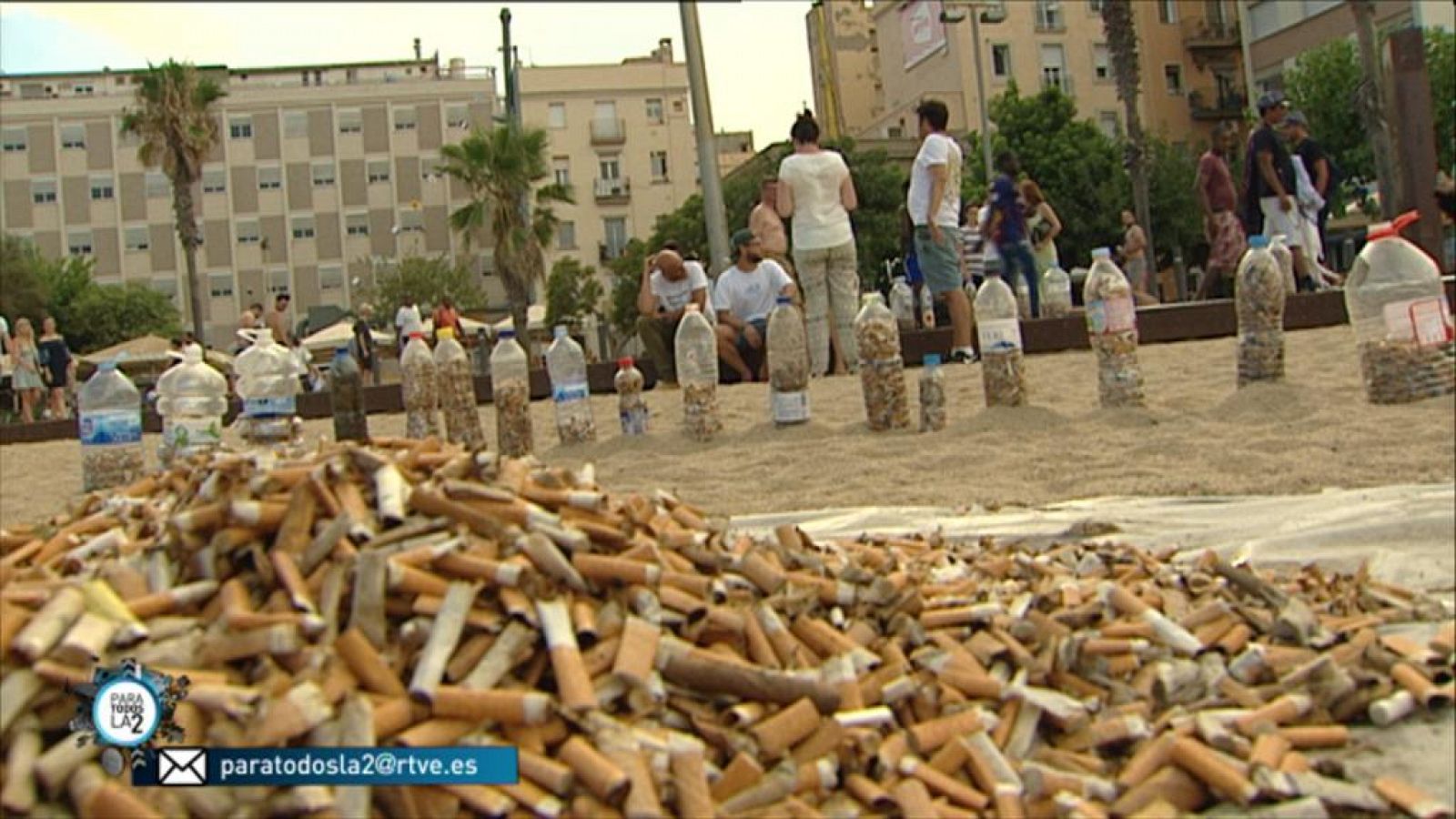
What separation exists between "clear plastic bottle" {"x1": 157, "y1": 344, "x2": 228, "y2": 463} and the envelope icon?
5.23m

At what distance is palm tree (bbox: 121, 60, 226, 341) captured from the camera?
3891cm

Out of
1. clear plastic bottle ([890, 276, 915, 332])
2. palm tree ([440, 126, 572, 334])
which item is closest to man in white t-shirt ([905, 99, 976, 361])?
clear plastic bottle ([890, 276, 915, 332])

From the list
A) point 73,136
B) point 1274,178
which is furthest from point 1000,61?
point 1274,178

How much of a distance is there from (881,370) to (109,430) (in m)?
4.30

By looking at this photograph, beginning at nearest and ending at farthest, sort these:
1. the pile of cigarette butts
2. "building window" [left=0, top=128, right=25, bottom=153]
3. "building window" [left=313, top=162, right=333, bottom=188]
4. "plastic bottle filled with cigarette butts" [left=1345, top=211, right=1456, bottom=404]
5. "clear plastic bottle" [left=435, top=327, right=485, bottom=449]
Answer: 1. the pile of cigarette butts
2. "plastic bottle filled with cigarette butts" [left=1345, top=211, right=1456, bottom=404]
3. "clear plastic bottle" [left=435, top=327, right=485, bottom=449]
4. "building window" [left=0, top=128, right=25, bottom=153]
5. "building window" [left=313, top=162, right=333, bottom=188]

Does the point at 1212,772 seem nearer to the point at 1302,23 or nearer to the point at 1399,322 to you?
the point at 1399,322

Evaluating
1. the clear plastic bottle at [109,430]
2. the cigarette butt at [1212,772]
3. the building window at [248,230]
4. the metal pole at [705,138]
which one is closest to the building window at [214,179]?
the building window at [248,230]

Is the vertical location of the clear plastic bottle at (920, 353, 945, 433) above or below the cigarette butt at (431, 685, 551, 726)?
above

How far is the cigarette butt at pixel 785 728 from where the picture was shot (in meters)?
2.75

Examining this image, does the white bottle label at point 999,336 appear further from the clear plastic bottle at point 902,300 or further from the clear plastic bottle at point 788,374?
the clear plastic bottle at point 902,300

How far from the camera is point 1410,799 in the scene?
2723mm

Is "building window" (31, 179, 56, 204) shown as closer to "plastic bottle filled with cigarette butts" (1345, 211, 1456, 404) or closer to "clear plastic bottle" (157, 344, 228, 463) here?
"clear plastic bottle" (157, 344, 228, 463)

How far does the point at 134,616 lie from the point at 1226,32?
6059 cm

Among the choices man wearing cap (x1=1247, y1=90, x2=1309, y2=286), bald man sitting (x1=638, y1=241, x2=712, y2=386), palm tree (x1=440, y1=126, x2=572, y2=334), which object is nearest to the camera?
bald man sitting (x1=638, y1=241, x2=712, y2=386)
